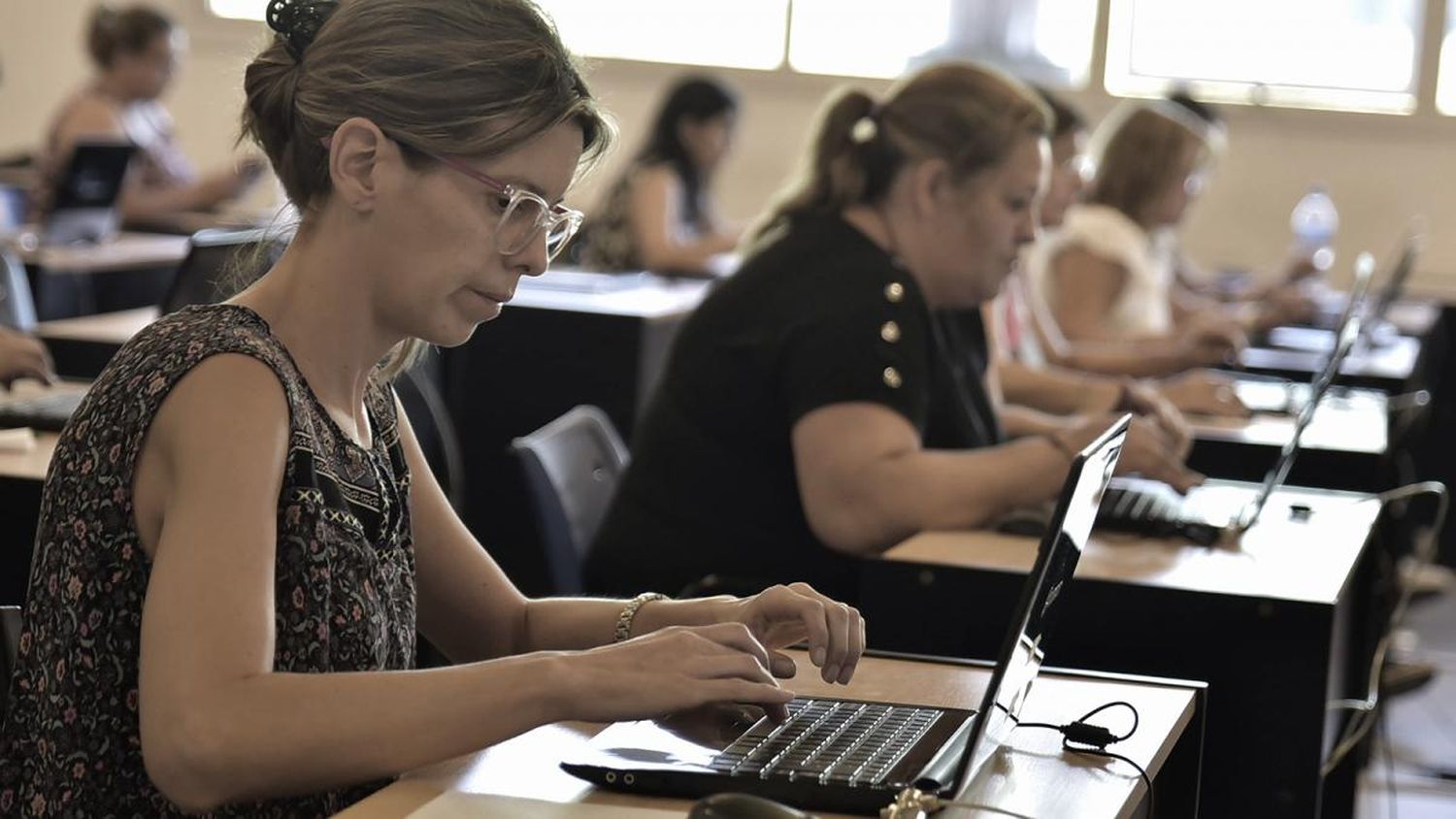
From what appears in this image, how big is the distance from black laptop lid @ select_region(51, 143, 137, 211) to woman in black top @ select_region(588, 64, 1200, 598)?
3.49 m

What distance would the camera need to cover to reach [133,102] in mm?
6562

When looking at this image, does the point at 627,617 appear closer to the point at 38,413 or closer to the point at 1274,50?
the point at 38,413

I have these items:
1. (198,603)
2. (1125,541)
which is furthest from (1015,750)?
(1125,541)

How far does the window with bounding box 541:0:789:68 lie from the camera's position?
25.6ft

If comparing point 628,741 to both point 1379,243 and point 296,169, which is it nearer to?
point 296,169

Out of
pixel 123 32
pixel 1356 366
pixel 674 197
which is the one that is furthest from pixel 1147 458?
pixel 123 32

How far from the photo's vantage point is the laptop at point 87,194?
18.0 feet

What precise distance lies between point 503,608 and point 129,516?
0.46 m

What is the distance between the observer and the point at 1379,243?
7.20 m

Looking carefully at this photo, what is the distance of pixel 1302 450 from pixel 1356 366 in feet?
4.09

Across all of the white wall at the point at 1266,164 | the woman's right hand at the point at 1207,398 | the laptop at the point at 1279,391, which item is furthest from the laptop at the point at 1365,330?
the white wall at the point at 1266,164

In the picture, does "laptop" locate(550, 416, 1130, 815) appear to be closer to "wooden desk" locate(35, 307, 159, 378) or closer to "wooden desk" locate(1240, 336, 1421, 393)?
"wooden desk" locate(35, 307, 159, 378)

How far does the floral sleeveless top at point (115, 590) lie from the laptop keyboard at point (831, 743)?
303 mm

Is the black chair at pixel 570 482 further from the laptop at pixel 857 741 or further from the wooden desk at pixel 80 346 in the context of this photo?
the wooden desk at pixel 80 346
